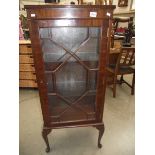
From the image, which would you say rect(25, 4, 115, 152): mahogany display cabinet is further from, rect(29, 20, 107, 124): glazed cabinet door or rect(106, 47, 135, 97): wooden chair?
rect(106, 47, 135, 97): wooden chair

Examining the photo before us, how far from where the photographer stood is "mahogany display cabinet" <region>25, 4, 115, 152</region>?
113 centimetres

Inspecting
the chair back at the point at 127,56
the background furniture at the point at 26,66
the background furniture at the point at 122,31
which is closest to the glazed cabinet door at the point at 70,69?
the chair back at the point at 127,56

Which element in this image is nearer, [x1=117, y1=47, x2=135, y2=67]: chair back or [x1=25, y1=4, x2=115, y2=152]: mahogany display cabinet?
[x1=25, y1=4, x2=115, y2=152]: mahogany display cabinet

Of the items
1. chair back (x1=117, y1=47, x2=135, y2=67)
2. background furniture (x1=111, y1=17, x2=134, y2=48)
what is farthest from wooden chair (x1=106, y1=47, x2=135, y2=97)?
background furniture (x1=111, y1=17, x2=134, y2=48)

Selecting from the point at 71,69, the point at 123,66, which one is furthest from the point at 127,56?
the point at 71,69

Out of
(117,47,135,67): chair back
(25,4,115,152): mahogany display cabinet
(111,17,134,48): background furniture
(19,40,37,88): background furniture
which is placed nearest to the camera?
(25,4,115,152): mahogany display cabinet

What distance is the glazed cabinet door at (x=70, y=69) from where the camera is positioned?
1210mm

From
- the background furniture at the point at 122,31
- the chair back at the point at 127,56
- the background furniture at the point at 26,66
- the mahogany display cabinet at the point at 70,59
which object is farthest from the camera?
the background furniture at the point at 122,31

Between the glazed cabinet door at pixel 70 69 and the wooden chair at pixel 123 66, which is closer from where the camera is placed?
the glazed cabinet door at pixel 70 69

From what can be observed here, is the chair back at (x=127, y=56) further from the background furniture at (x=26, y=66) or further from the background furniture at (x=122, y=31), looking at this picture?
the background furniture at (x=26, y=66)
